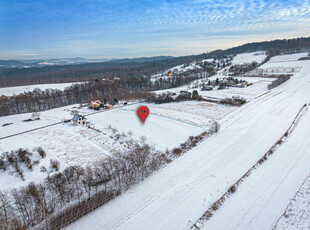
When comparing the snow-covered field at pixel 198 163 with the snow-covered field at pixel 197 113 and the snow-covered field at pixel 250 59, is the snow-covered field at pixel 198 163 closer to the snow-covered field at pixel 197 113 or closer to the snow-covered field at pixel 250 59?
the snow-covered field at pixel 197 113

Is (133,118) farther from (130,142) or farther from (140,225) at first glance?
(140,225)

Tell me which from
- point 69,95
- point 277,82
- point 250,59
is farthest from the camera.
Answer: point 250,59

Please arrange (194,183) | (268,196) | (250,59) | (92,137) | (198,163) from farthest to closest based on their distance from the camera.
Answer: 1. (250,59)
2. (92,137)
3. (198,163)
4. (194,183)
5. (268,196)

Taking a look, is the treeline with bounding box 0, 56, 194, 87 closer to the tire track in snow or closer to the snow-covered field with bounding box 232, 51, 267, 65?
the snow-covered field with bounding box 232, 51, 267, 65

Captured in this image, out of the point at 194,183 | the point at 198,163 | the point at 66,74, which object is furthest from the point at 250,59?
the point at 66,74

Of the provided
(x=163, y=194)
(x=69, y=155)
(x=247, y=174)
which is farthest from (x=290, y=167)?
(x=69, y=155)

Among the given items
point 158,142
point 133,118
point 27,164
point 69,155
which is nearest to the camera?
point 27,164

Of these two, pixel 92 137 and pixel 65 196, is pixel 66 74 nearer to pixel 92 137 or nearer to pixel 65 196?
pixel 92 137
